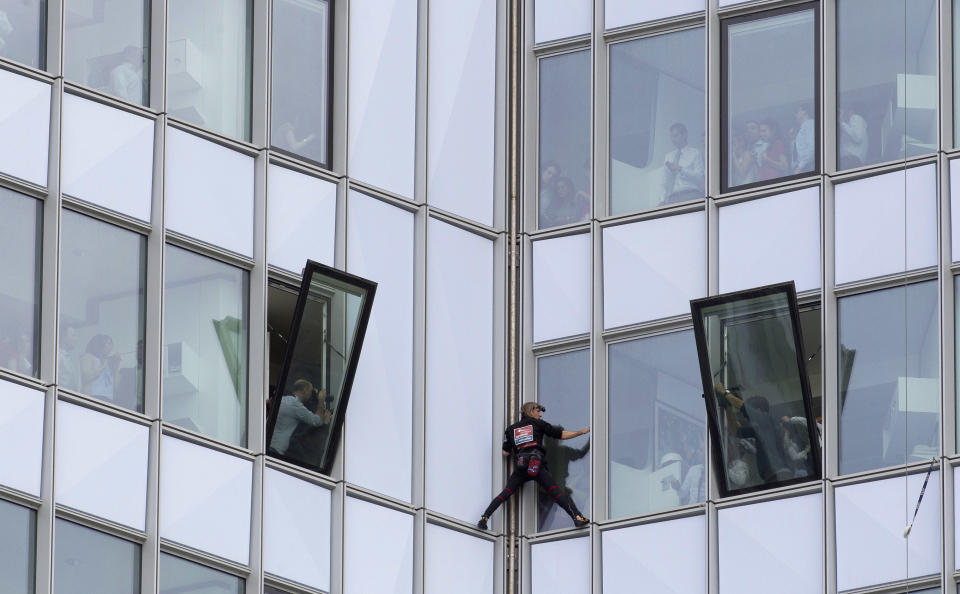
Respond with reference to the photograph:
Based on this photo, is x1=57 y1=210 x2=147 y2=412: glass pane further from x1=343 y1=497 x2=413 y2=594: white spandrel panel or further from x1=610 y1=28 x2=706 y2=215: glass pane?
x1=610 y1=28 x2=706 y2=215: glass pane

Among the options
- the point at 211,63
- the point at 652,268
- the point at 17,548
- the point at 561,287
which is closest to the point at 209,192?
the point at 211,63

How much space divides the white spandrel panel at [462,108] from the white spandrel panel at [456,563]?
13.6 feet

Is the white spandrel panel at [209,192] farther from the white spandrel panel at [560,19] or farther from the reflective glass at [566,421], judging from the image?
the white spandrel panel at [560,19]

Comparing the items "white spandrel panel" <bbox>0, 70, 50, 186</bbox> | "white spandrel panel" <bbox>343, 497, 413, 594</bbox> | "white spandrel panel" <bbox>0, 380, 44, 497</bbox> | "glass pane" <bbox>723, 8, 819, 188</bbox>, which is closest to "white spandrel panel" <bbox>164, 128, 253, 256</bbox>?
"white spandrel panel" <bbox>0, 70, 50, 186</bbox>

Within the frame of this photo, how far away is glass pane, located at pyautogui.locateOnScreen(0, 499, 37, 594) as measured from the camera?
1175 inches

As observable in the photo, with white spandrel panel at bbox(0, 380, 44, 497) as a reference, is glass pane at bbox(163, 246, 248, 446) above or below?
above

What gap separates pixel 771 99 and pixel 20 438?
1036cm

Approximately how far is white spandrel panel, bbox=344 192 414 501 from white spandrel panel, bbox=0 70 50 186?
4.43 metres

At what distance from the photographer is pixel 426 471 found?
34438 millimetres

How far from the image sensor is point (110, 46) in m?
32.8

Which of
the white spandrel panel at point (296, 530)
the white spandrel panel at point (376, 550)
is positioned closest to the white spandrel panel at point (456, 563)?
the white spandrel panel at point (376, 550)

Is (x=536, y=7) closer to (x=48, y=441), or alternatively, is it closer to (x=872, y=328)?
(x=872, y=328)

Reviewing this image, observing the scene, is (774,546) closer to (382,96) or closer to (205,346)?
(205,346)

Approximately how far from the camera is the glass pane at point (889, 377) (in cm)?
3284
